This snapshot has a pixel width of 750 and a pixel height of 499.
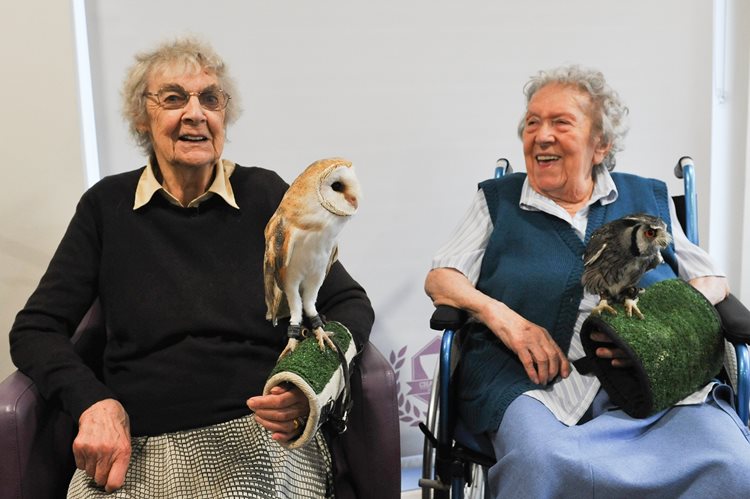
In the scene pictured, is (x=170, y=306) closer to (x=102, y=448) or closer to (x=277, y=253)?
(x=102, y=448)

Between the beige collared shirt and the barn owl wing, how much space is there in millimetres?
524

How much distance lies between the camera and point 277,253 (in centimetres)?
121

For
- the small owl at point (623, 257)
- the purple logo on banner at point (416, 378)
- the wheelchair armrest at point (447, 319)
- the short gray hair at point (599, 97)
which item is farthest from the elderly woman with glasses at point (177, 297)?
the purple logo on banner at point (416, 378)

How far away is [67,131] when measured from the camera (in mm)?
2152

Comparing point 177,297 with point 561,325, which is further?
point 561,325

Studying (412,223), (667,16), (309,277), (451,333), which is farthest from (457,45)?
(309,277)

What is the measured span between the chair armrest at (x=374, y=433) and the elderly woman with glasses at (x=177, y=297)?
7 cm

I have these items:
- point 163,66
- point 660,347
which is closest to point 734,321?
point 660,347

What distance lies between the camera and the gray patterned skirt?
4.89 ft

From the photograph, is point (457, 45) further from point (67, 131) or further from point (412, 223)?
point (67, 131)

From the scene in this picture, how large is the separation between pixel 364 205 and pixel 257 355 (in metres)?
0.95

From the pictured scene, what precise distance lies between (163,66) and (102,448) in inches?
32.5

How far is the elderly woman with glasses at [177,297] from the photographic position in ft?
5.30

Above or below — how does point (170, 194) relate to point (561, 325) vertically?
above
